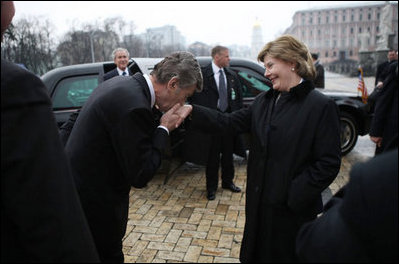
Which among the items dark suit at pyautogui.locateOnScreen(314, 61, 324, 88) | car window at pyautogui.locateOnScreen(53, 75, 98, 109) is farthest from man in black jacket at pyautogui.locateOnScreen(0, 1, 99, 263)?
dark suit at pyautogui.locateOnScreen(314, 61, 324, 88)

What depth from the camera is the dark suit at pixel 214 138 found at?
15.9 feet

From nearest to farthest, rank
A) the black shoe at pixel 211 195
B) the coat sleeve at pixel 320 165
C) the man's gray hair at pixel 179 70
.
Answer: the coat sleeve at pixel 320 165 < the man's gray hair at pixel 179 70 < the black shoe at pixel 211 195

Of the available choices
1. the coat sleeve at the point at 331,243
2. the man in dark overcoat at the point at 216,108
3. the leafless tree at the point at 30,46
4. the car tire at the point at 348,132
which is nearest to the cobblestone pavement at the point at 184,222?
the man in dark overcoat at the point at 216,108

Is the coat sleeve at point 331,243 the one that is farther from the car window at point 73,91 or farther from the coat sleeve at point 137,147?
the car window at point 73,91

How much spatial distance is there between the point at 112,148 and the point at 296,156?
1.09 metres

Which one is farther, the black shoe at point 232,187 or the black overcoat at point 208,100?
the black shoe at point 232,187

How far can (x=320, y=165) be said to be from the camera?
1.95 metres

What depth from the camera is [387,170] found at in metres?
0.90

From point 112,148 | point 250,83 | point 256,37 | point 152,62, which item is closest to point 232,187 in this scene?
point 250,83

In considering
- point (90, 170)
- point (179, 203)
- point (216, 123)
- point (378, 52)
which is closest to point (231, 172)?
point (179, 203)

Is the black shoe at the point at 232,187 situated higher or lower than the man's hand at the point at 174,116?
lower

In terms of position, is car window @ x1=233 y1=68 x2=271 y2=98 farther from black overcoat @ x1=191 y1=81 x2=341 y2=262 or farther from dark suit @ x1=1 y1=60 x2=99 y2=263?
dark suit @ x1=1 y1=60 x2=99 y2=263

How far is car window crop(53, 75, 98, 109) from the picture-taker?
5.65 metres

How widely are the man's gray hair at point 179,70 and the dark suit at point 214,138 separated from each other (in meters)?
2.68
